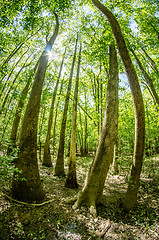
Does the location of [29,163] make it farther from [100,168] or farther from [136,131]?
[136,131]

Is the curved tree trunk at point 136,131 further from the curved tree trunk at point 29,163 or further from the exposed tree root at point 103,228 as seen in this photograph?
the curved tree trunk at point 29,163

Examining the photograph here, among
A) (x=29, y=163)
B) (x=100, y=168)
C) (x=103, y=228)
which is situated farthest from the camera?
(x=29, y=163)

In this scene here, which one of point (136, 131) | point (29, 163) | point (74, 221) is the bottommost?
point (74, 221)

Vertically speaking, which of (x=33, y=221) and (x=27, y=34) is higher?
(x=27, y=34)

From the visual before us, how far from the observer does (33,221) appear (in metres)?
3.77

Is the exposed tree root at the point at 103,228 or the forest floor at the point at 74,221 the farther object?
the exposed tree root at the point at 103,228

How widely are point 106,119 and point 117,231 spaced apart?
11.4 ft

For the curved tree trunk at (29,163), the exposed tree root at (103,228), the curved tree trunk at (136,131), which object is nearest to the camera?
the exposed tree root at (103,228)

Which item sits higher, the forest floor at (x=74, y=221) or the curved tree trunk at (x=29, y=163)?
the curved tree trunk at (x=29, y=163)

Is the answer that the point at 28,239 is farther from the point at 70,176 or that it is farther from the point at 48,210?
the point at 70,176

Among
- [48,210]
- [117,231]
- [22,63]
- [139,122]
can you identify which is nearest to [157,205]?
[117,231]

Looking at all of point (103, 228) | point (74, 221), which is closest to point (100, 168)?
point (103, 228)

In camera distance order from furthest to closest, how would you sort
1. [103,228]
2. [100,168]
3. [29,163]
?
1. [29,163]
2. [100,168]
3. [103,228]

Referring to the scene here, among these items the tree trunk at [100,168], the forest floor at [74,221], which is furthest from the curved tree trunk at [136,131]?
the tree trunk at [100,168]
